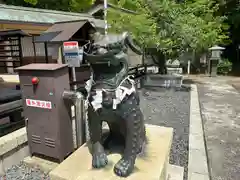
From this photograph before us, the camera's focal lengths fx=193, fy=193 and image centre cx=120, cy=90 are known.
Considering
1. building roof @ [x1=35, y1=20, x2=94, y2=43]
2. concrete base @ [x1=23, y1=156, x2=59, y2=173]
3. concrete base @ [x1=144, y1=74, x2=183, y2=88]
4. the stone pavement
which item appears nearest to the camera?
concrete base @ [x1=23, y1=156, x2=59, y2=173]

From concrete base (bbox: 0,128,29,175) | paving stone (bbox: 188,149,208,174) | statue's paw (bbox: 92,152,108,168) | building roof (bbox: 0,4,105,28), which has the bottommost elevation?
paving stone (bbox: 188,149,208,174)

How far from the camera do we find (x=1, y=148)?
2.23 m

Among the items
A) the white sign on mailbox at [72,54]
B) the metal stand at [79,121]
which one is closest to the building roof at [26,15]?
the white sign on mailbox at [72,54]

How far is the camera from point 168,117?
14.6 feet

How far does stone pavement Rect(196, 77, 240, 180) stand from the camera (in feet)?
8.53

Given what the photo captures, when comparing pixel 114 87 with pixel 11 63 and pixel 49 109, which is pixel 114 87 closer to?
pixel 49 109

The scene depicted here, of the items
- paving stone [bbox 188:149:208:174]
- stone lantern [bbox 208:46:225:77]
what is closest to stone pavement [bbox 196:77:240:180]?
paving stone [bbox 188:149:208:174]

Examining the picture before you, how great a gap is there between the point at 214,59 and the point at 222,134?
8.86 metres

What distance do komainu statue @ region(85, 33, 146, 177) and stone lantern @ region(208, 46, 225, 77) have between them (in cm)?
1129

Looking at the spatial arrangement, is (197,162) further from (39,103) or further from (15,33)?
(15,33)

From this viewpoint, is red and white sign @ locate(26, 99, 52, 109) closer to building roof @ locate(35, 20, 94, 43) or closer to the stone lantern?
building roof @ locate(35, 20, 94, 43)

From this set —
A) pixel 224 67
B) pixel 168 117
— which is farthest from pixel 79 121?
pixel 224 67

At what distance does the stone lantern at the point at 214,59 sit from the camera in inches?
442

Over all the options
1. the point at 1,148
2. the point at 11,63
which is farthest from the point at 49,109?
the point at 11,63
